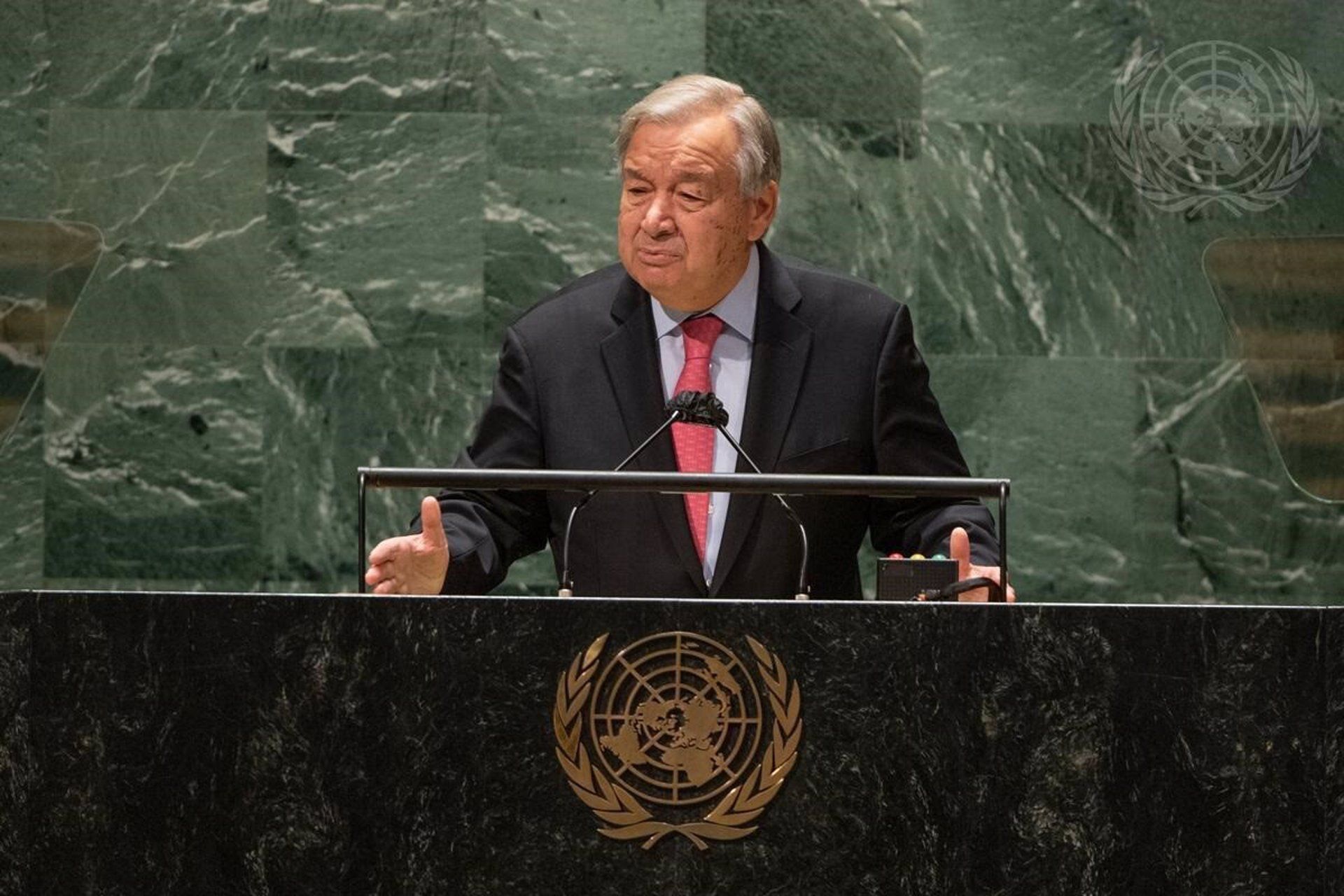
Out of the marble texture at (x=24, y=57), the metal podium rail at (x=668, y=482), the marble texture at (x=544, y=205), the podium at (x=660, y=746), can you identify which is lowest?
the podium at (x=660, y=746)

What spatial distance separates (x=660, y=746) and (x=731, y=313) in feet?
5.29

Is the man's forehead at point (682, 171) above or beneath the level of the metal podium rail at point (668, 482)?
above

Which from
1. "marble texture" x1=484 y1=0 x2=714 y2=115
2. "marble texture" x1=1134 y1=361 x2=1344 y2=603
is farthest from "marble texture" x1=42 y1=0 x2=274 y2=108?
"marble texture" x1=1134 y1=361 x2=1344 y2=603

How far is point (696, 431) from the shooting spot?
3527 millimetres

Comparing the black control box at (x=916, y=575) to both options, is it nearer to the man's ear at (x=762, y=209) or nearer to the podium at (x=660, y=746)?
the podium at (x=660, y=746)

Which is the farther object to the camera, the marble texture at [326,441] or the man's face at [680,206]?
the marble texture at [326,441]

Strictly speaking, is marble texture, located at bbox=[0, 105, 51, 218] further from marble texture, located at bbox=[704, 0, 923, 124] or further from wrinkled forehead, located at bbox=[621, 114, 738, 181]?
wrinkled forehead, located at bbox=[621, 114, 738, 181]

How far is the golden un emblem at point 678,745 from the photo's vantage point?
222 cm

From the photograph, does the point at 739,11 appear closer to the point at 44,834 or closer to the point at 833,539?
the point at 833,539

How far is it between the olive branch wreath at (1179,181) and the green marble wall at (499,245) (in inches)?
1.3

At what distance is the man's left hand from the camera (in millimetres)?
2748

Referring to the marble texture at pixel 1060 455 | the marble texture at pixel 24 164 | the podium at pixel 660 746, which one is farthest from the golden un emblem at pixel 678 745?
the marble texture at pixel 24 164

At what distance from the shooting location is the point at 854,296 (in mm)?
3805

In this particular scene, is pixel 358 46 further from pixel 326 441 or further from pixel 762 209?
pixel 762 209
